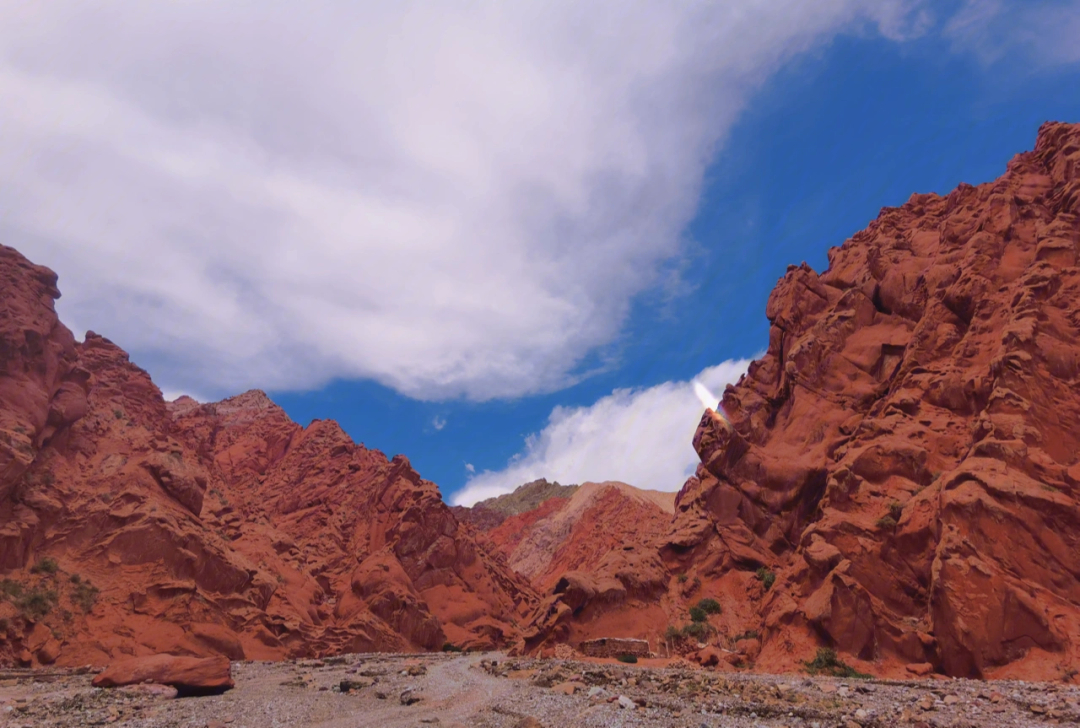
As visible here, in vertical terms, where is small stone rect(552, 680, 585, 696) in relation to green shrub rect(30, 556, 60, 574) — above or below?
below

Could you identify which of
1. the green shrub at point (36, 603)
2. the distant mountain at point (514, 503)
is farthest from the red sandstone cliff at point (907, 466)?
the distant mountain at point (514, 503)

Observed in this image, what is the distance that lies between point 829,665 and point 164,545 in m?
40.4

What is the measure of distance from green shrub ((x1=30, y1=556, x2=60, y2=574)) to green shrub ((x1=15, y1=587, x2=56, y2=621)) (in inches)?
60.2

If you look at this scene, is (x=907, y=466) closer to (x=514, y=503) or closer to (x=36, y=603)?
(x=36, y=603)

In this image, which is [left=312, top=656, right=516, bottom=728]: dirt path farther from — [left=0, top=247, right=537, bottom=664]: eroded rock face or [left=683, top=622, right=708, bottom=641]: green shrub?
[left=0, top=247, right=537, bottom=664]: eroded rock face

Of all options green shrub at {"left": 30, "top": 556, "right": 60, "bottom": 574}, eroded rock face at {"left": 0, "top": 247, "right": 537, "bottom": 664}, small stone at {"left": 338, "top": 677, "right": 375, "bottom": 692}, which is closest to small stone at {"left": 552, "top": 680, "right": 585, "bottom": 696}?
small stone at {"left": 338, "top": 677, "right": 375, "bottom": 692}

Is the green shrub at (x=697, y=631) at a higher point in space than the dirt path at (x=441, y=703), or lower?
higher

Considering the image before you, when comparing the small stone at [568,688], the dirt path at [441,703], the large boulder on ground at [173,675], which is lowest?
the dirt path at [441,703]

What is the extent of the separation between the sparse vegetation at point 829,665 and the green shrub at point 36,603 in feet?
130

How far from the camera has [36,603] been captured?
3175cm

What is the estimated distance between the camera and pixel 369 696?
2253cm

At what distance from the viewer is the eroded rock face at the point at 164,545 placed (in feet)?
111

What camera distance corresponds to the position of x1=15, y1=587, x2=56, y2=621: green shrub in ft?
102

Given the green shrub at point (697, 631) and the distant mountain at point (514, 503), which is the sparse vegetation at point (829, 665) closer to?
the green shrub at point (697, 631)
